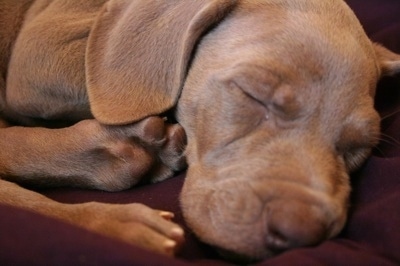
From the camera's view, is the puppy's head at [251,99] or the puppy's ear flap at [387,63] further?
the puppy's ear flap at [387,63]

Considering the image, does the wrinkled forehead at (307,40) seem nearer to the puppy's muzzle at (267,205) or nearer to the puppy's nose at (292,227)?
the puppy's muzzle at (267,205)

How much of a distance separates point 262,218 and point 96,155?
70cm

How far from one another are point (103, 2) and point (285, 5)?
0.74 metres

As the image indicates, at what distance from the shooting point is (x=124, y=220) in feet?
5.34

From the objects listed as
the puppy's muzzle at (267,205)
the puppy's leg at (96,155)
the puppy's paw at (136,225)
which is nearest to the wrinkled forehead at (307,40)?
the puppy's muzzle at (267,205)

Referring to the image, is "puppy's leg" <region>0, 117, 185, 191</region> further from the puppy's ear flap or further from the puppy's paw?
the puppy's ear flap

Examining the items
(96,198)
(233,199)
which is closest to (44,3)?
(96,198)

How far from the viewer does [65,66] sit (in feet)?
7.26

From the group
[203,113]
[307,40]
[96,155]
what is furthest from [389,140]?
[96,155]

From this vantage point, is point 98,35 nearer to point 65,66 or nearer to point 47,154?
point 65,66

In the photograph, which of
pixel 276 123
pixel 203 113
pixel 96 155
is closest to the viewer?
pixel 276 123

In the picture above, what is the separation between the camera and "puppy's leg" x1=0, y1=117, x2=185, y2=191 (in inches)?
79.6

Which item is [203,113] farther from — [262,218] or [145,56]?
[262,218]

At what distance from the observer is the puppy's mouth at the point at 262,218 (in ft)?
5.11
